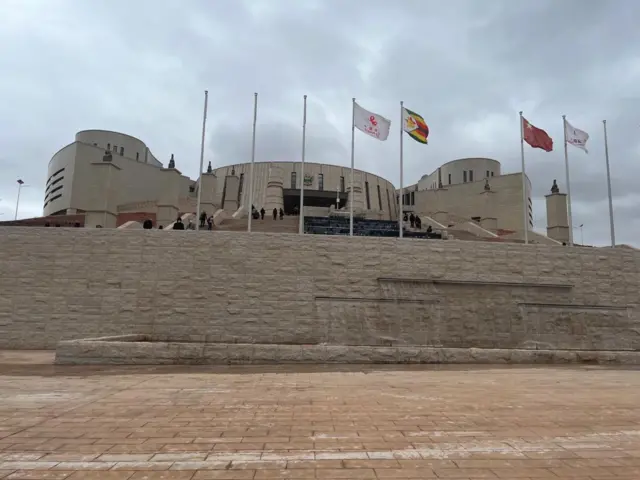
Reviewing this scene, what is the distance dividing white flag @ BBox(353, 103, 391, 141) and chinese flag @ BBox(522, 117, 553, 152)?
6132 millimetres

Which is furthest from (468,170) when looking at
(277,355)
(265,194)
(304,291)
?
(277,355)

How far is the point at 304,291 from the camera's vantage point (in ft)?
50.5

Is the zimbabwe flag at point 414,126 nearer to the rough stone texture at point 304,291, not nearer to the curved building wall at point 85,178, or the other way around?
the rough stone texture at point 304,291

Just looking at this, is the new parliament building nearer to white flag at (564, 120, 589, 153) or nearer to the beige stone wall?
the beige stone wall

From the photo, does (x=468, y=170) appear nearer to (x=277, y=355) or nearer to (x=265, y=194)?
(x=265, y=194)

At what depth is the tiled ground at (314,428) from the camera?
3635mm

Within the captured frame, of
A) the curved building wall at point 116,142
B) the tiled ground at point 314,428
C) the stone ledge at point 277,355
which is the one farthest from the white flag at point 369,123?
the curved building wall at point 116,142

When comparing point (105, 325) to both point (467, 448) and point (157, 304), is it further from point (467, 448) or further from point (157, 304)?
point (467, 448)

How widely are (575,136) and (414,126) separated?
6.99 metres

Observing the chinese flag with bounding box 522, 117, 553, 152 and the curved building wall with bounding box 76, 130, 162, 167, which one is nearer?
the chinese flag with bounding box 522, 117, 553, 152

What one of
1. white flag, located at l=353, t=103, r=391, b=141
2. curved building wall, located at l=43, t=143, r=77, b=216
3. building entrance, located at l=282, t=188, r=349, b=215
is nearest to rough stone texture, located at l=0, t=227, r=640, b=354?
white flag, located at l=353, t=103, r=391, b=141

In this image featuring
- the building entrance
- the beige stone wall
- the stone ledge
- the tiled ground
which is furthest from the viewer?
the building entrance

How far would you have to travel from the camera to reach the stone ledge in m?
10.6

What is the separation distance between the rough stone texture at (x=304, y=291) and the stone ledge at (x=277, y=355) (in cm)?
336
